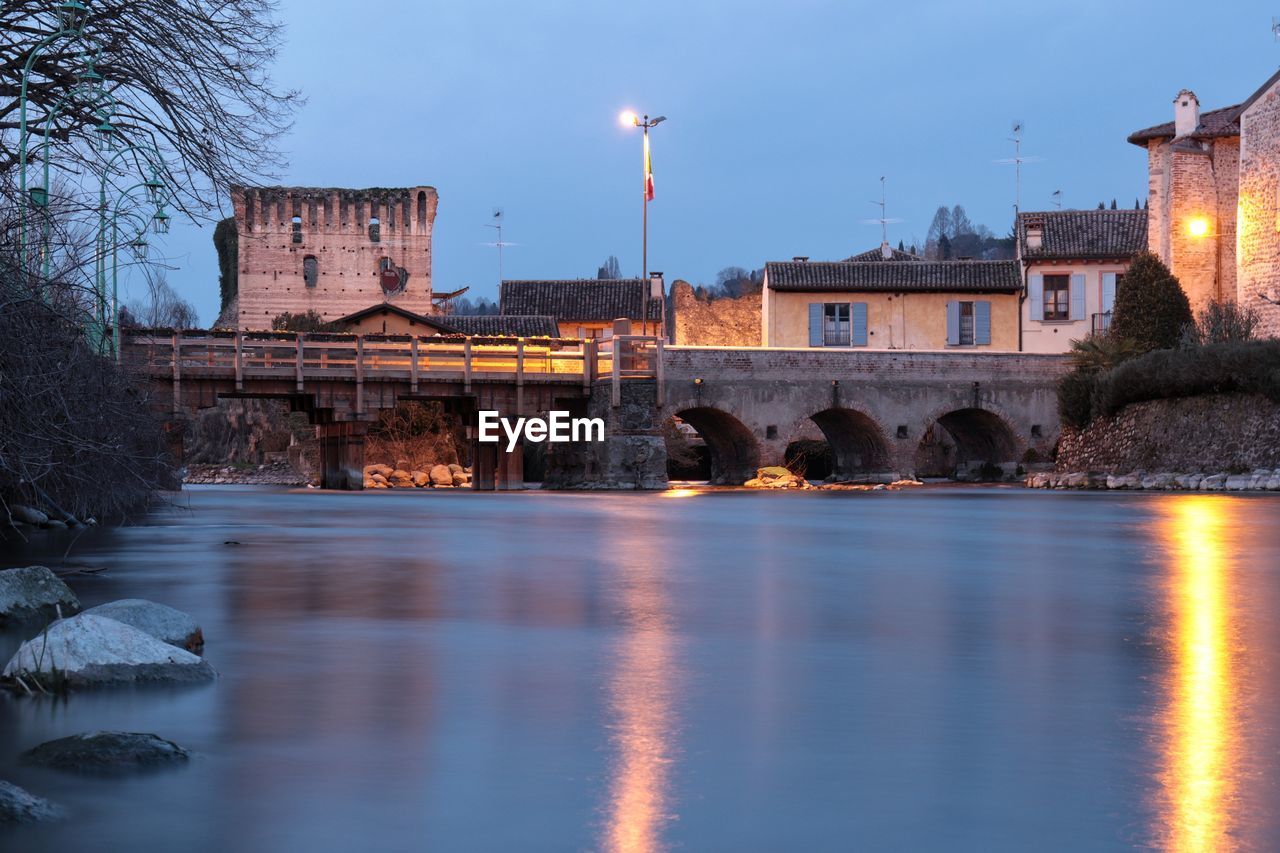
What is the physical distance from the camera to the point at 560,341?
49.7 meters

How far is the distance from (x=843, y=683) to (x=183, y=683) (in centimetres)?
361

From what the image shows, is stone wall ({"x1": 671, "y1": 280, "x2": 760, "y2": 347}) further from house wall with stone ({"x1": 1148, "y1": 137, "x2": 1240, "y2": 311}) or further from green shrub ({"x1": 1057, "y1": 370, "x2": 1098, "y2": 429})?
green shrub ({"x1": 1057, "y1": 370, "x2": 1098, "y2": 429})

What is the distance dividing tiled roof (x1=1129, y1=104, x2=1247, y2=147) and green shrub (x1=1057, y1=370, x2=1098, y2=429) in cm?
821

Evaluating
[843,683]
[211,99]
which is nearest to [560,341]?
[211,99]

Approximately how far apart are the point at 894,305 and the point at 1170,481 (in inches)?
892

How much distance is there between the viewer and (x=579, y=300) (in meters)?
75.6

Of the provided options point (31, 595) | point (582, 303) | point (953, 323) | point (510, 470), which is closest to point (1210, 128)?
point (953, 323)

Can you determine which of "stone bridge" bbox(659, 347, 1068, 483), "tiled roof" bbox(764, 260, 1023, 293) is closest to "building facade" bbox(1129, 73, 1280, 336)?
"stone bridge" bbox(659, 347, 1068, 483)

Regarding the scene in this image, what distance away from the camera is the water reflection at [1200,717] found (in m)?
5.84

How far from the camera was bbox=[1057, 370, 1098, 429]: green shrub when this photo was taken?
46.5 metres

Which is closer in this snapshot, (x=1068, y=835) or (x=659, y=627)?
(x=1068, y=835)

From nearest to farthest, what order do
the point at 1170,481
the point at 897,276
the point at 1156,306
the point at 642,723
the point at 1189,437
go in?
1. the point at 642,723
2. the point at 1189,437
3. the point at 1170,481
4. the point at 1156,306
5. the point at 897,276

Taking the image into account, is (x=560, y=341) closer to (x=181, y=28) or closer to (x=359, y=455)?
(x=359, y=455)

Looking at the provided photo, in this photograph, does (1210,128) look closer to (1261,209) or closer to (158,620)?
(1261,209)
